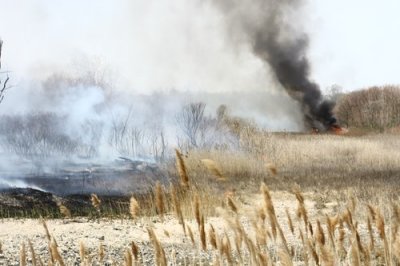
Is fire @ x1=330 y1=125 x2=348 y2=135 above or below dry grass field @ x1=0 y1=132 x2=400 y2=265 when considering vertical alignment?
above

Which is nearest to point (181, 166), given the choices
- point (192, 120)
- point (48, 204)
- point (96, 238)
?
point (96, 238)

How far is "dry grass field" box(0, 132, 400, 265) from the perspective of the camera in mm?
2629

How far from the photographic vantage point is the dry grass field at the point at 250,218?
2.63 m

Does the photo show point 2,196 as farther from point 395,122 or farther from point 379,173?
point 395,122

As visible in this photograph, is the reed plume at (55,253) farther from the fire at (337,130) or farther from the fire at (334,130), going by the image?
the fire at (337,130)

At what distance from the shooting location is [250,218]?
2.54 metres

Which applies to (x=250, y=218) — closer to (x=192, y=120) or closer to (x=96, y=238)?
(x=96, y=238)

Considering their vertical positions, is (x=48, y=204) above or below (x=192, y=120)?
below

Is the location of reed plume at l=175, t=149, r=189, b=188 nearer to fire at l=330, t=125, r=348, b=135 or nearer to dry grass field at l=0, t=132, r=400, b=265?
dry grass field at l=0, t=132, r=400, b=265

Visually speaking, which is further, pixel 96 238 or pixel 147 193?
pixel 147 193

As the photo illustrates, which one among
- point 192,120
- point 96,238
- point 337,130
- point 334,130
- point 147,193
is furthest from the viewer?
point 337,130

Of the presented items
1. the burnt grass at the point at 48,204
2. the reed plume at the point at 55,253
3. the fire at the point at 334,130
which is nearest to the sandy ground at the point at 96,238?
the burnt grass at the point at 48,204

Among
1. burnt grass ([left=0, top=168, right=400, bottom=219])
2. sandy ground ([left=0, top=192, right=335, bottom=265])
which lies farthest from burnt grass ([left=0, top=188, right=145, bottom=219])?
sandy ground ([left=0, top=192, right=335, bottom=265])

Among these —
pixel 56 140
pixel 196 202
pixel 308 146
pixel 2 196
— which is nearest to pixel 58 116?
pixel 56 140
